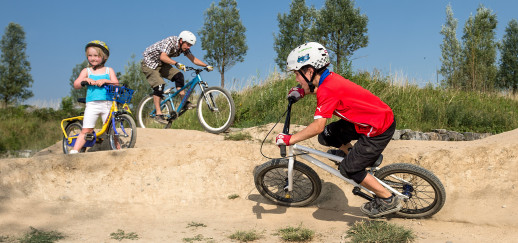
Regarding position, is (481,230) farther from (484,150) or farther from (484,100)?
(484,100)

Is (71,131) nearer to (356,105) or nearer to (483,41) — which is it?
(356,105)

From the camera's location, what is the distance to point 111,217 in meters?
5.38

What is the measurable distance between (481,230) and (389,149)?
206 cm

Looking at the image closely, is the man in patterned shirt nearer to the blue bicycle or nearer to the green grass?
the blue bicycle

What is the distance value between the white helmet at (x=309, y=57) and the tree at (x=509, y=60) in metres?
32.9

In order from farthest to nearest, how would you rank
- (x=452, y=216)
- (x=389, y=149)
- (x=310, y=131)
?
(x=389, y=149) < (x=452, y=216) < (x=310, y=131)

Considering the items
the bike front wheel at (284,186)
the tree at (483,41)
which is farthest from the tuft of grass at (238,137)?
the tree at (483,41)

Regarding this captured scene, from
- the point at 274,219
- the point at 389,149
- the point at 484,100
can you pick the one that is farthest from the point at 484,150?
the point at 484,100

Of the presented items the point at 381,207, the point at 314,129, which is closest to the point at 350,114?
the point at 314,129

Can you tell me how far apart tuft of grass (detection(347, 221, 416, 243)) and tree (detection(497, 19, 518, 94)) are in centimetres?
3274

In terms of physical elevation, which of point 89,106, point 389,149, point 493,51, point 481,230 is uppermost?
point 493,51

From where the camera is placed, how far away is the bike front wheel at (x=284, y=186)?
5168 mm

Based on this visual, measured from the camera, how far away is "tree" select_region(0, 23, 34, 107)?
33.1 meters

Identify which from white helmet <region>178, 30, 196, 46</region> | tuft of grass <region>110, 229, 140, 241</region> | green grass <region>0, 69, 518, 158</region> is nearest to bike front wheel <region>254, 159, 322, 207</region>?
tuft of grass <region>110, 229, 140, 241</region>
